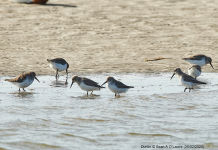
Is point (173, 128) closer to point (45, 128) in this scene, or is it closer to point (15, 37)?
point (45, 128)

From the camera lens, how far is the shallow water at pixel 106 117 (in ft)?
26.3

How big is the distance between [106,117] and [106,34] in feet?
29.7

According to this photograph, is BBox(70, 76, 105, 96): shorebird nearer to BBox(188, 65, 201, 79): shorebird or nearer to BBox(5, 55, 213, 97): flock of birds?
BBox(5, 55, 213, 97): flock of birds

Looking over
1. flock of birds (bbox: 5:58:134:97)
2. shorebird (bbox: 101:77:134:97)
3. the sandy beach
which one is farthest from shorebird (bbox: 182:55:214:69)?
shorebird (bbox: 101:77:134:97)

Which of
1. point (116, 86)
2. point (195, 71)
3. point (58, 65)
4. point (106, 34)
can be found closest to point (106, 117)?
point (116, 86)

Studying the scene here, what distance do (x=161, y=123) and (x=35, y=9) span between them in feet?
44.7

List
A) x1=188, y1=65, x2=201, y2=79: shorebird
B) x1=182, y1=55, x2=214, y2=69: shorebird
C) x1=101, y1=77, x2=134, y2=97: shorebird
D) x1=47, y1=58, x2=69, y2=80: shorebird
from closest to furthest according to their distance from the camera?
1. x1=101, y1=77, x2=134, y2=97: shorebird
2. x1=188, y1=65, x2=201, y2=79: shorebird
3. x1=47, y1=58, x2=69, y2=80: shorebird
4. x1=182, y1=55, x2=214, y2=69: shorebird

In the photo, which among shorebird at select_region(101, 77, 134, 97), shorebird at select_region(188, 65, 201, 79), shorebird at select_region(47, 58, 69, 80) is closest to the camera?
shorebird at select_region(101, 77, 134, 97)

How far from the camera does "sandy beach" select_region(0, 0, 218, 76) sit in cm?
1530

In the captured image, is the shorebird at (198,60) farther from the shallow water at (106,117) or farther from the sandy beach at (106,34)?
the shallow water at (106,117)

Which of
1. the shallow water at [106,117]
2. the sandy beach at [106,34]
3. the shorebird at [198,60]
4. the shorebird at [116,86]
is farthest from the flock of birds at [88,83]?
the shorebird at [198,60]

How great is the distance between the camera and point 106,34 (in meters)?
18.2

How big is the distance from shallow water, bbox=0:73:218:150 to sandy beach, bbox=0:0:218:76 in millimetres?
2346

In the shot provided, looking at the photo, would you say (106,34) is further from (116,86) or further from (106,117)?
(106,117)
